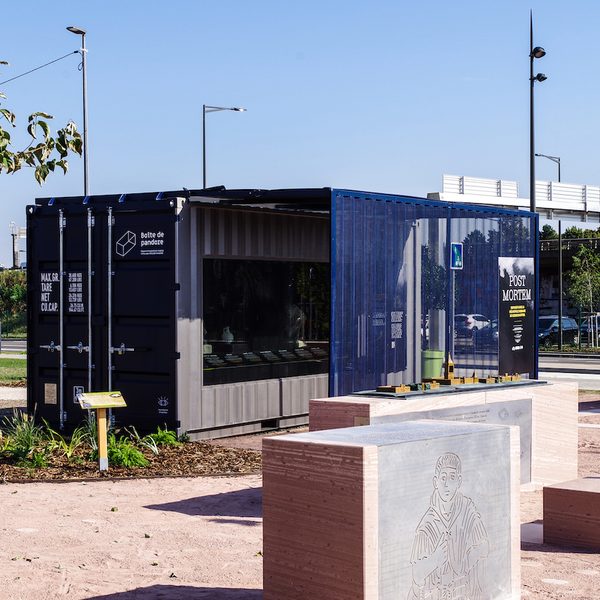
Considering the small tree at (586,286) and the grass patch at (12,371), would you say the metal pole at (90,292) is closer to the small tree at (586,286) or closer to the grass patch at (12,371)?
the grass patch at (12,371)

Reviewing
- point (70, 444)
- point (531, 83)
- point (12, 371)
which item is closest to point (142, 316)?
point (70, 444)

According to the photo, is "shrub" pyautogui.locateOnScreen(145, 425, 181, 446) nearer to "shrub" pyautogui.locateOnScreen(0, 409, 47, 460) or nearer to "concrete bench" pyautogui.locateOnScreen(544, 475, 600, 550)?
"shrub" pyautogui.locateOnScreen(0, 409, 47, 460)

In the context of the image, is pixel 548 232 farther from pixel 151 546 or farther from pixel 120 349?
pixel 151 546

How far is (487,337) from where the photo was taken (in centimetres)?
1505

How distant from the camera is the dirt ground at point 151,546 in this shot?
276 inches

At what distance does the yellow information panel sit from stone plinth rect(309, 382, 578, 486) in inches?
101

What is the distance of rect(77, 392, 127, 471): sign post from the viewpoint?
37.5 ft

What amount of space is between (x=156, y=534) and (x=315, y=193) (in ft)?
17.6

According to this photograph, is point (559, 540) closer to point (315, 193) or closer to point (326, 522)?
point (326, 522)

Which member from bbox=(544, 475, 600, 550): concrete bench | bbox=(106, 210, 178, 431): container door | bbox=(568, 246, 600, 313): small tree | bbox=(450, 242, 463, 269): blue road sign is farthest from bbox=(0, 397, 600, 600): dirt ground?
A: bbox=(568, 246, 600, 313): small tree

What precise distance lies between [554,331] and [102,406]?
40.0 metres

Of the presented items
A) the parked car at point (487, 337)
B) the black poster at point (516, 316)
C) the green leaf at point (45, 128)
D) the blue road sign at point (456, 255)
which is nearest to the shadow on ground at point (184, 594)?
the green leaf at point (45, 128)

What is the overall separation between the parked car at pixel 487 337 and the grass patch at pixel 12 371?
12.5 metres

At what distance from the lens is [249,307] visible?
15.3 metres
